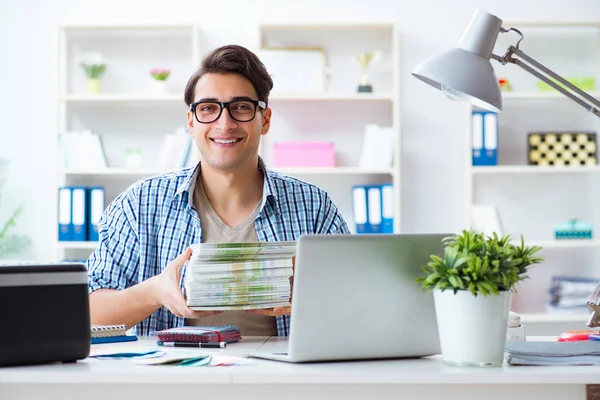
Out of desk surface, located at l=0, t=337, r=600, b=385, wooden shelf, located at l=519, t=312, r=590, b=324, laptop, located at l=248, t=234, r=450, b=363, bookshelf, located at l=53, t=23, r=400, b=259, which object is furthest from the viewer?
bookshelf, located at l=53, t=23, r=400, b=259

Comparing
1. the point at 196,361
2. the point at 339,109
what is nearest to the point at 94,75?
the point at 339,109

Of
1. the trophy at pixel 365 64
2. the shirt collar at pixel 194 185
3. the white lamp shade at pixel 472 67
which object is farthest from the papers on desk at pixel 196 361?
the trophy at pixel 365 64

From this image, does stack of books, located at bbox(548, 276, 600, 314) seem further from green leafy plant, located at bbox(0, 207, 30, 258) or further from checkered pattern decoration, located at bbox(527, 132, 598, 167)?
green leafy plant, located at bbox(0, 207, 30, 258)

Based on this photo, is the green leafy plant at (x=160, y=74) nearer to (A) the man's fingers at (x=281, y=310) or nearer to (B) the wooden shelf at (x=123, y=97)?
(B) the wooden shelf at (x=123, y=97)

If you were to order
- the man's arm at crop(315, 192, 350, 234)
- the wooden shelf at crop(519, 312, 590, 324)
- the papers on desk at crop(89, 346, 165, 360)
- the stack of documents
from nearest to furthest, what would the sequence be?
the papers on desk at crop(89, 346, 165, 360)
the stack of documents
the man's arm at crop(315, 192, 350, 234)
the wooden shelf at crop(519, 312, 590, 324)

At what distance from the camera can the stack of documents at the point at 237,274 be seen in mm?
1668

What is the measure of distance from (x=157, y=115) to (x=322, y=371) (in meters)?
3.18

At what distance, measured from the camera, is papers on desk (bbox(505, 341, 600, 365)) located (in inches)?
55.7

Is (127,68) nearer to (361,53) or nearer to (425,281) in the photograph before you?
(361,53)

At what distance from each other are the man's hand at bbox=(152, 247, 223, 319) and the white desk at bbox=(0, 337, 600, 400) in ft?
1.36

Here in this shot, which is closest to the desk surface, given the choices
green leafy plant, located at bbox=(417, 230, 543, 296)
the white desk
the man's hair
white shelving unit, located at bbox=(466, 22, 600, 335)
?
the white desk

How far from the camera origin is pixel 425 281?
1.43 metres

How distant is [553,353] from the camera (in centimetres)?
146

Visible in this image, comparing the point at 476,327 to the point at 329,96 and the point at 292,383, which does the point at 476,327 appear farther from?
the point at 329,96
